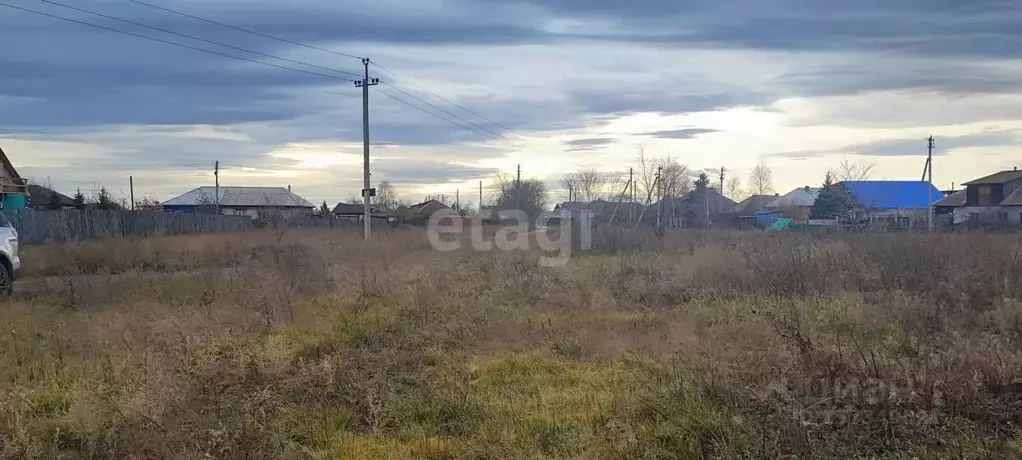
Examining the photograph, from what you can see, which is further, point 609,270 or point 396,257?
point 396,257

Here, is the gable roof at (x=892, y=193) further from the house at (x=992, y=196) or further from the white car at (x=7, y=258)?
the white car at (x=7, y=258)

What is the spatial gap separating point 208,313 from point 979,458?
328 inches

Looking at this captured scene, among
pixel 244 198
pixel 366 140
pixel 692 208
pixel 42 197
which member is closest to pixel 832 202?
pixel 692 208

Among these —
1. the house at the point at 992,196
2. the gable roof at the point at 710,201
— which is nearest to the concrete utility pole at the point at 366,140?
the gable roof at the point at 710,201

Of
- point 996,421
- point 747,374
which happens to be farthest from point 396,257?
point 996,421

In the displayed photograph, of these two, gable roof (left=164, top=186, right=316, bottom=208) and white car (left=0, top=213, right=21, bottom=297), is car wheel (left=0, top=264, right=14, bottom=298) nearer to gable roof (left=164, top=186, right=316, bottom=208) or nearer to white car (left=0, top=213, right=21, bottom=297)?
white car (left=0, top=213, right=21, bottom=297)

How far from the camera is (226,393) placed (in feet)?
18.4

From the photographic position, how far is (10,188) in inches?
1241

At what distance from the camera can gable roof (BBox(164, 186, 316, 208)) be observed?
66250 millimetres

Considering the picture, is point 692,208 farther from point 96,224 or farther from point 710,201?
point 96,224

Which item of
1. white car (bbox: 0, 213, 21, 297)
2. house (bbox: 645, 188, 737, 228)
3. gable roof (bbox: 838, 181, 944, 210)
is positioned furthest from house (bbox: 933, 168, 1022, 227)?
white car (bbox: 0, 213, 21, 297)

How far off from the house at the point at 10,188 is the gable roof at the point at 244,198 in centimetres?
3069

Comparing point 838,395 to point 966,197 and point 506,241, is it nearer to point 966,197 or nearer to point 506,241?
point 506,241

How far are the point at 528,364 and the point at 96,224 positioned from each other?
79.0 feet
